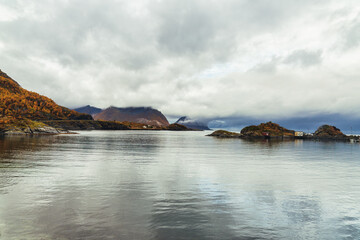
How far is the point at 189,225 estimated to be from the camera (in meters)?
14.7

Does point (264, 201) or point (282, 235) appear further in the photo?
point (264, 201)

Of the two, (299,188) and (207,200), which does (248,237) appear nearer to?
(207,200)

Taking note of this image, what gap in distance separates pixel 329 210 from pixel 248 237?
10.6m

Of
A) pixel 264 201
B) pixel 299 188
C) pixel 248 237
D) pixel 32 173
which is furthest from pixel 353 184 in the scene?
pixel 32 173

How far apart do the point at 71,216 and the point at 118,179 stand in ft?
44.3

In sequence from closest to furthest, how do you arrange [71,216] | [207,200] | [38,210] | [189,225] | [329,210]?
[189,225]
[71,216]
[38,210]
[329,210]
[207,200]

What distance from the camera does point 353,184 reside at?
96.8 ft

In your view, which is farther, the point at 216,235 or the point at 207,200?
the point at 207,200

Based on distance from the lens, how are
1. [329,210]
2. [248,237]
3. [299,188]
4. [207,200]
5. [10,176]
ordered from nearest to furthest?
[248,237]
[329,210]
[207,200]
[299,188]
[10,176]

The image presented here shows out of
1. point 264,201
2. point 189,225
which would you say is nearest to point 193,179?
point 264,201

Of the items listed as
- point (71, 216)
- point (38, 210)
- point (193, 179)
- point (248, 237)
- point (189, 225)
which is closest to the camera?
point (248, 237)

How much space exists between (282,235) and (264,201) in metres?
7.51

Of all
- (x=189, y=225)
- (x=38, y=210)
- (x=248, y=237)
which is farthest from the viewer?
(x=38, y=210)

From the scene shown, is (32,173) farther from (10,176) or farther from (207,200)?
(207,200)
